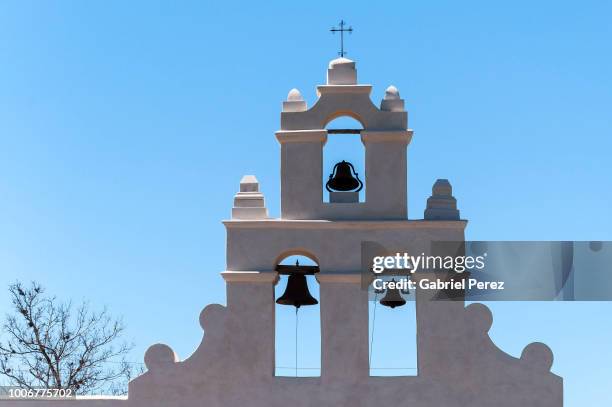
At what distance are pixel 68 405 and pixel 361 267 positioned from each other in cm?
460

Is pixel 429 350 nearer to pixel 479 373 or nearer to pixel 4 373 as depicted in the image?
pixel 479 373

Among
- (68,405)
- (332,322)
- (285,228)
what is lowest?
(68,405)

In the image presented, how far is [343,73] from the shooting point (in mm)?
18812

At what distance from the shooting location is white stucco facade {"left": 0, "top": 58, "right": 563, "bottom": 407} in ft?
57.7

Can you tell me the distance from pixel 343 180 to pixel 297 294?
1858mm

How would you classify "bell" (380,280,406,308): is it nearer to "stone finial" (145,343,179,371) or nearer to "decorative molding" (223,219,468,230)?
"decorative molding" (223,219,468,230)

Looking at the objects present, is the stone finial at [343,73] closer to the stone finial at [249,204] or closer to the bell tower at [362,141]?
the bell tower at [362,141]

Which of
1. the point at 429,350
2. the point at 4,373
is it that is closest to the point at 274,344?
the point at 429,350

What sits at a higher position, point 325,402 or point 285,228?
point 285,228

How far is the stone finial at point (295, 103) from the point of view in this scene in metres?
18.7

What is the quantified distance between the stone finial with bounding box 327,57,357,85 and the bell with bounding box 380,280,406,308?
3.20m

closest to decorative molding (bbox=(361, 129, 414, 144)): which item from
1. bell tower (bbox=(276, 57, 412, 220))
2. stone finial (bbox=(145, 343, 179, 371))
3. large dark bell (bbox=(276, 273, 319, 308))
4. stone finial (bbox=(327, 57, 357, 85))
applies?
bell tower (bbox=(276, 57, 412, 220))

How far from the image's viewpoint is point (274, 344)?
17.9 metres

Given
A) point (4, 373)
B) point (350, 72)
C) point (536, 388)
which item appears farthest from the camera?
point (4, 373)
